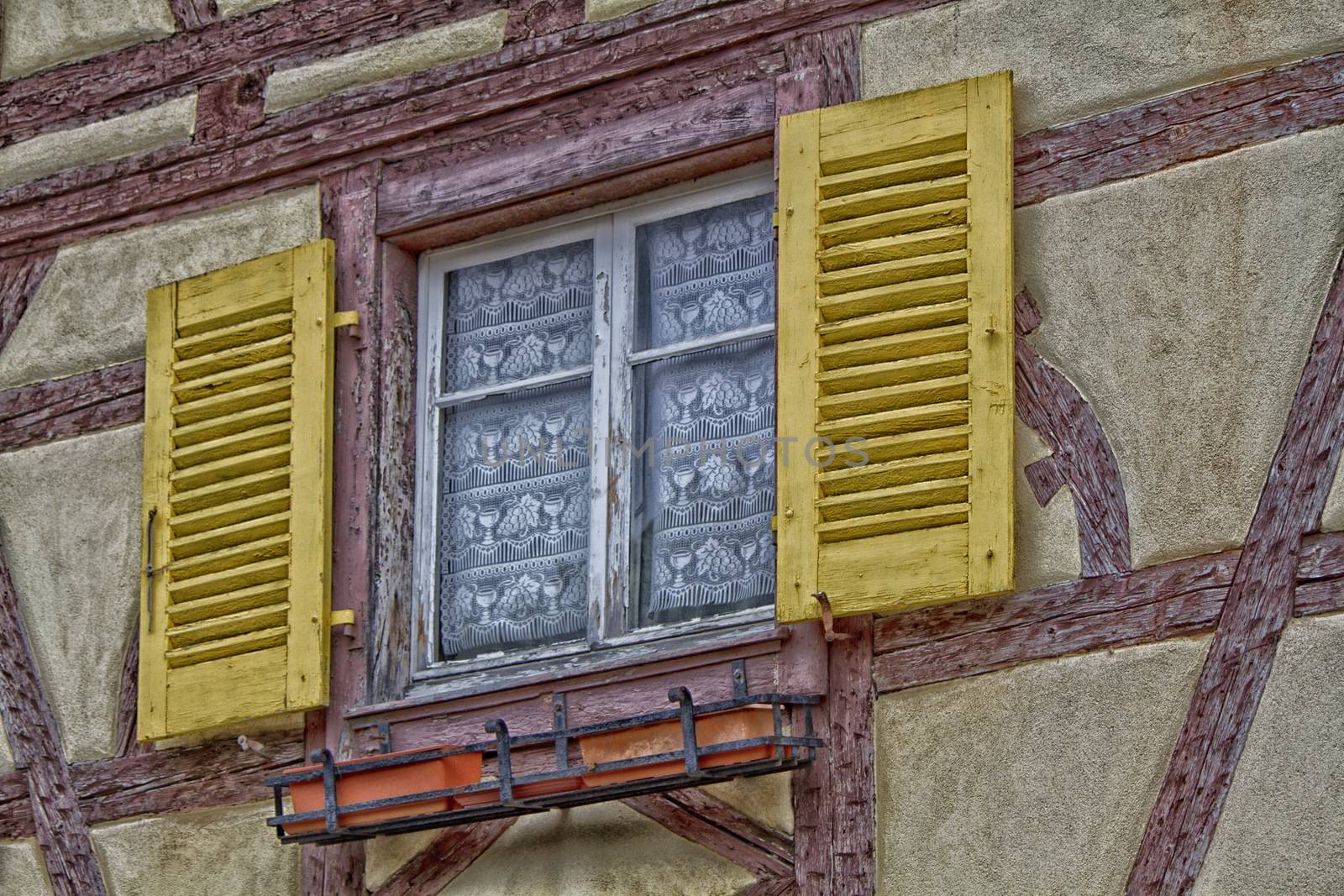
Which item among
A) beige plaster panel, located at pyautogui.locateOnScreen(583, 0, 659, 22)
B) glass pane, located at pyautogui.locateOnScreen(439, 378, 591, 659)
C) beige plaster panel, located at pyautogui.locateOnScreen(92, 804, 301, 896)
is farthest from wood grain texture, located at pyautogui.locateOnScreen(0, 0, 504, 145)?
beige plaster panel, located at pyautogui.locateOnScreen(92, 804, 301, 896)

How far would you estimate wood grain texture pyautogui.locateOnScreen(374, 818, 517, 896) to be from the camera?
6277 millimetres

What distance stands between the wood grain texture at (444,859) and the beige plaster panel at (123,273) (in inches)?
62.5

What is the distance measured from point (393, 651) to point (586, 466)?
2.05 feet

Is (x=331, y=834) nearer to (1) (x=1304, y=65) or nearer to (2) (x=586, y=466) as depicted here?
(2) (x=586, y=466)

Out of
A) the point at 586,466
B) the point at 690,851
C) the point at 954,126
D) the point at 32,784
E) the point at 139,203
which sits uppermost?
the point at 139,203

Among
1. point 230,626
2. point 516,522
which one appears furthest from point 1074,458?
point 230,626

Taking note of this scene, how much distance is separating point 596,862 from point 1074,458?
135 cm

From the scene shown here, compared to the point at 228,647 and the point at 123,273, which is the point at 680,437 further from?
the point at 123,273

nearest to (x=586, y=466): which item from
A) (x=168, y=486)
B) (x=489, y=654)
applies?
(x=489, y=654)

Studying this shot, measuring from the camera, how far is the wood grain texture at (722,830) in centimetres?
592

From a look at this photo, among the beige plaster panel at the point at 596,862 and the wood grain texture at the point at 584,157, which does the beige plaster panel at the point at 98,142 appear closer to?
the wood grain texture at the point at 584,157

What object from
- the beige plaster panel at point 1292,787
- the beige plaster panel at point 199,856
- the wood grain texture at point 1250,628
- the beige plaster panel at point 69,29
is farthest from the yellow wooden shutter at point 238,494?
the beige plaster panel at point 1292,787

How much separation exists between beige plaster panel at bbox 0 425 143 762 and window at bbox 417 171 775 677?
2.54ft

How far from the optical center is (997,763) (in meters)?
5.70
